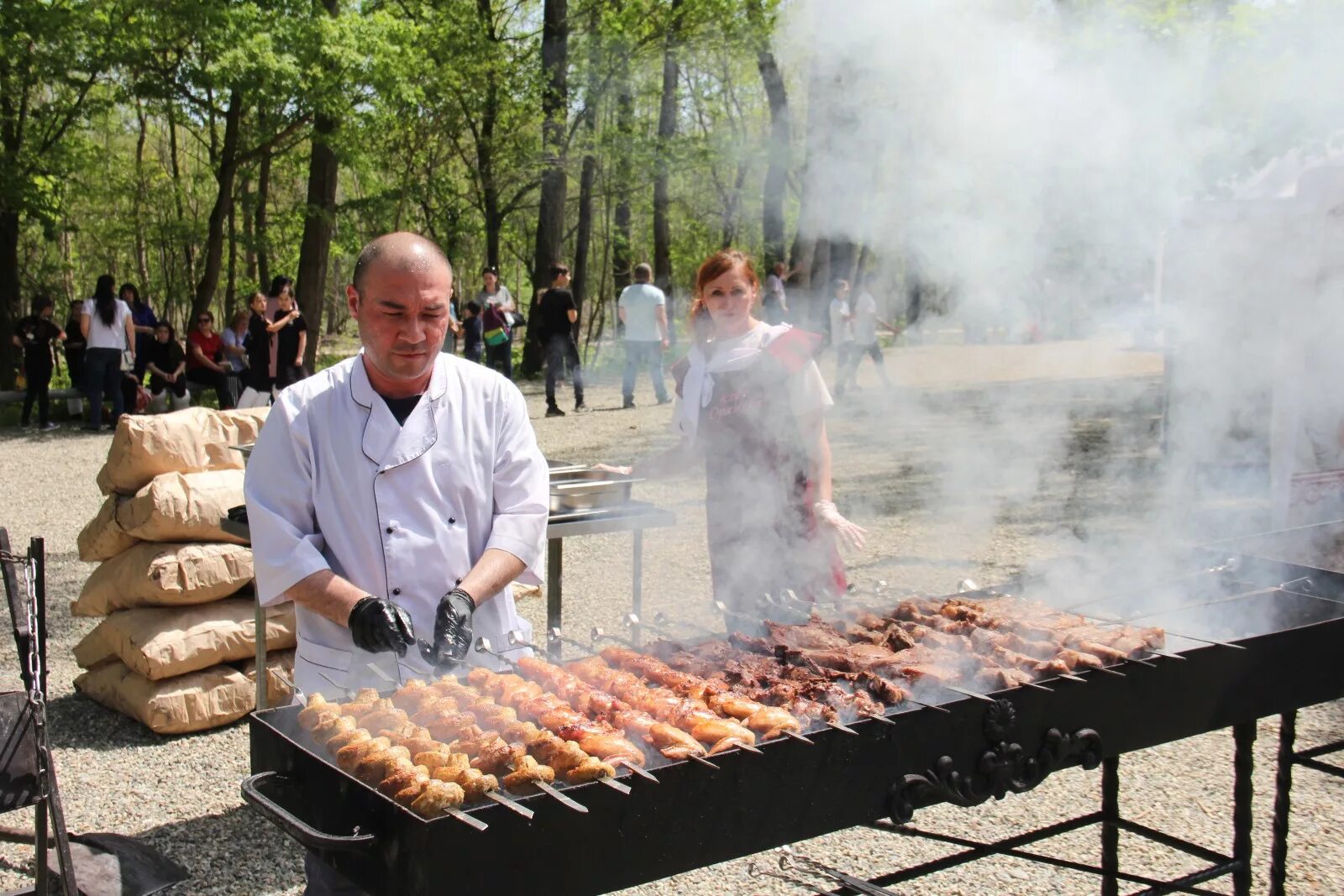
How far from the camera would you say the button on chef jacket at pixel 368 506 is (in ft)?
8.39

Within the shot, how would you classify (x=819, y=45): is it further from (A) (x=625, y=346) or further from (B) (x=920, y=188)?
(A) (x=625, y=346)

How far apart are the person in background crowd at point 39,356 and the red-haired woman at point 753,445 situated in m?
11.7

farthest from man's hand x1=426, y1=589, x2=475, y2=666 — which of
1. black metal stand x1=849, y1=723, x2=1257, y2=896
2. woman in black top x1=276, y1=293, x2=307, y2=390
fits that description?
woman in black top x1=276, y1=293, x2=307, y2=390

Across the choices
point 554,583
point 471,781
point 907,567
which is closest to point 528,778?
point 471,781

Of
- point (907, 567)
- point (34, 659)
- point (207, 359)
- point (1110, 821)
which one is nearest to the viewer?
point (34, 659)

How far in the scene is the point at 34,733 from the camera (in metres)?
2.98

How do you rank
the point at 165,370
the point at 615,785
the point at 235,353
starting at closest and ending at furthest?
the point at 615,785 → the point at 165,370 → the point at 235,353

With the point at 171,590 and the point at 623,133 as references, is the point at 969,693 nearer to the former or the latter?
the point at 171,590

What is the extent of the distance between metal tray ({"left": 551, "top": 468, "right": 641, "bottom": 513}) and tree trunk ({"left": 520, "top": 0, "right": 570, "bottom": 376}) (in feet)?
42.2

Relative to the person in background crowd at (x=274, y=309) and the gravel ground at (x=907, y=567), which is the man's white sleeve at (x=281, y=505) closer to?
the gravel ground at (x=907, y=567)

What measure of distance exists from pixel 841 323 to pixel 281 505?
11184 millimetres

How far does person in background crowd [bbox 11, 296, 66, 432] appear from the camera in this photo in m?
13.4

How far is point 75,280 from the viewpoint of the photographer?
33.1 metres

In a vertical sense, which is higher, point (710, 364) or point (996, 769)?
point (710, 364)
